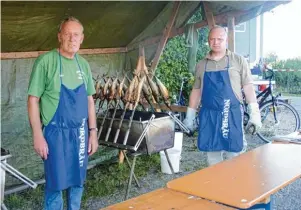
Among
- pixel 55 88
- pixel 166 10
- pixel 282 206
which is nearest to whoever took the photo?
pixel 55 88

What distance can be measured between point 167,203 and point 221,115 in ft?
6.09

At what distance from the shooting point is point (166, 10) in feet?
17.4

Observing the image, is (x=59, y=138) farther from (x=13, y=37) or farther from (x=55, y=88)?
(x=13, y=37)

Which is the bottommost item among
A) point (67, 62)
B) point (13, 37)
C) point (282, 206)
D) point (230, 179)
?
point (282, 206)

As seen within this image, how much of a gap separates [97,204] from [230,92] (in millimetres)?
1983

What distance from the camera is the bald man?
3619mm

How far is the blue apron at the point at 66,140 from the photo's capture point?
9.56 feet

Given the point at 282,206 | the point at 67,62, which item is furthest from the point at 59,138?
the point at 282,206

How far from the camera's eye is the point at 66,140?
2943mm

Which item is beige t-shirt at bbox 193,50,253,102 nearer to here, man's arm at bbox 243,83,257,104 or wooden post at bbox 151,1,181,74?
man's arm at bbox 243,83,257,104

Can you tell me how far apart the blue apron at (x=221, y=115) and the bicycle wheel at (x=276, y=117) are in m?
3.88

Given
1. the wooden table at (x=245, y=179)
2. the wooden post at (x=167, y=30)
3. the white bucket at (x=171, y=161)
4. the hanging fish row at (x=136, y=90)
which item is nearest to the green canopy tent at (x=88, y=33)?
the wooden post at (x=167, y=30)

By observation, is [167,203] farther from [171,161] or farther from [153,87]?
[171,161]

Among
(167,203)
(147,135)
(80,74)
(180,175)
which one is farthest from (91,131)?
(180,175)
